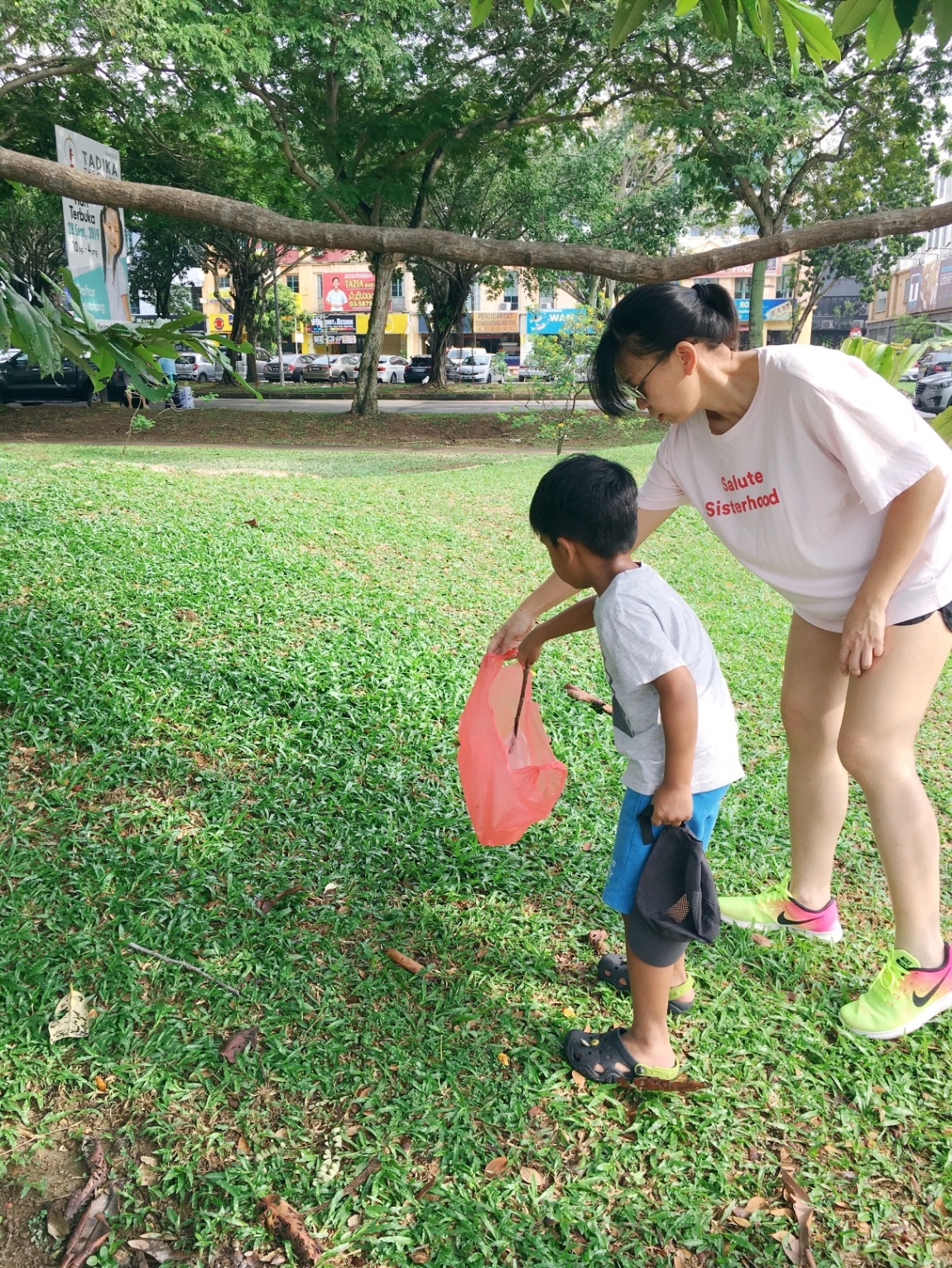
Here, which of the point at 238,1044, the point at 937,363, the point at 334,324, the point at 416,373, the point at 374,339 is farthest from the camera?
the point at 334,324

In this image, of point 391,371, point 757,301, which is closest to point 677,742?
point 757,301

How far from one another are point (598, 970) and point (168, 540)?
11.6ft

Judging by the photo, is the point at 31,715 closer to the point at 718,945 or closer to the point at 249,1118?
the point at 249,1118

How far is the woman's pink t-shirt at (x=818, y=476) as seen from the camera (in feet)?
6.24

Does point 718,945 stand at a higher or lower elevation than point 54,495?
lower

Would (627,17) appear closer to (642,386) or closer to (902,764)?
(642,386)

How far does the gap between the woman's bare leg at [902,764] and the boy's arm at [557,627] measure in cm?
62

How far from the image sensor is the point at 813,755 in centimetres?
Answer: 247

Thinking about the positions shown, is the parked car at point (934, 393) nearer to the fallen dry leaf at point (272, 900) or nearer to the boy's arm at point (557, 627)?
the boy's arm at point (557, 627)

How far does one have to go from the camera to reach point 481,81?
14.6m

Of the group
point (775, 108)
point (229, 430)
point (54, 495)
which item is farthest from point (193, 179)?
point (54, 495)

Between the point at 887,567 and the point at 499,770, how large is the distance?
937mm

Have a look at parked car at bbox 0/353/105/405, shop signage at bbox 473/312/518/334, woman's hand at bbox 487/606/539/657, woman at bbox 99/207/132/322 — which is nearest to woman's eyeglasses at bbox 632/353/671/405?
woman's hand at bbox 487/606/539/657

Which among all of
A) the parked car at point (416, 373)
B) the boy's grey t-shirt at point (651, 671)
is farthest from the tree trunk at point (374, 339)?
the parked car at point (416, 373)
